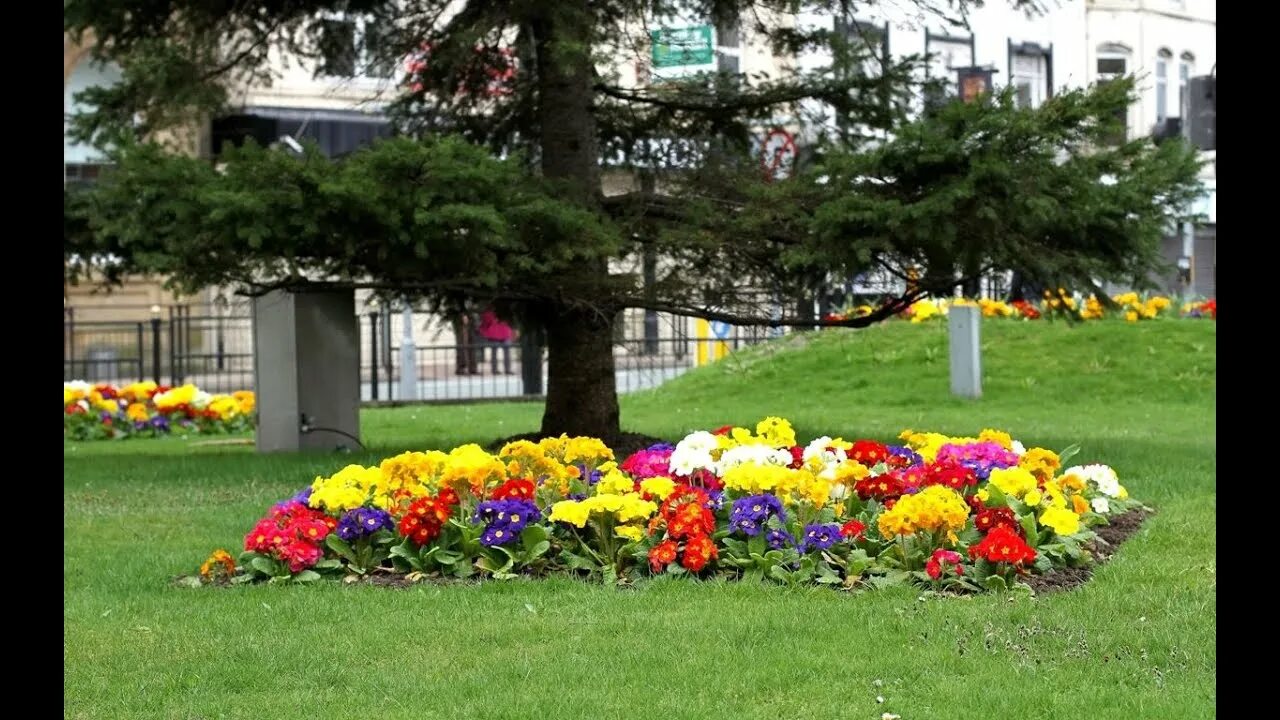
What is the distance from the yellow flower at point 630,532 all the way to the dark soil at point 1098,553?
1.44 metres

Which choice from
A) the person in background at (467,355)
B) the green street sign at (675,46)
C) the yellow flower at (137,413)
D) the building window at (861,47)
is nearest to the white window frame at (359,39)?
the green street sign at (675,46)

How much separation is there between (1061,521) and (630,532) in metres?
1.63

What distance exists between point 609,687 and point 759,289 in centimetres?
677

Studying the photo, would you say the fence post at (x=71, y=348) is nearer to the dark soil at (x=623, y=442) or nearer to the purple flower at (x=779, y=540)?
the dark soil at (x=623, y=442)

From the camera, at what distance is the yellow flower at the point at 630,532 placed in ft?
20.7

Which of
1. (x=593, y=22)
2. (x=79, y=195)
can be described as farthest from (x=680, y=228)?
(x=79, y=195)

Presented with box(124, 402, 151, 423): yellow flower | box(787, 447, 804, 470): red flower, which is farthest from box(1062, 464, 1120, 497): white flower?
box(124, 402, 151, 423): yellow flower

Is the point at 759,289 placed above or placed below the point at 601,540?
above

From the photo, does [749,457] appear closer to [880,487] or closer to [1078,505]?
[880,487]

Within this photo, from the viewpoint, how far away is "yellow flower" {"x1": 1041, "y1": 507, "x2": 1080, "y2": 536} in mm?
6309

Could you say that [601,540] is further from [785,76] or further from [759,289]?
[785,76]

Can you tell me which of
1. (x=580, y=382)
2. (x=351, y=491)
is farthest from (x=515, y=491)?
(x=580, y=382)

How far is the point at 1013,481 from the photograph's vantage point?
6.68 m
